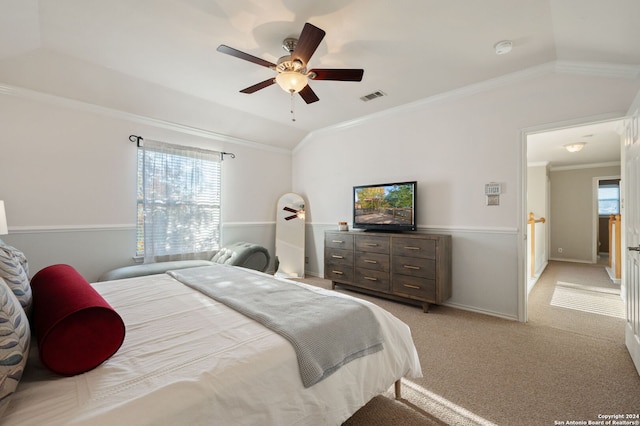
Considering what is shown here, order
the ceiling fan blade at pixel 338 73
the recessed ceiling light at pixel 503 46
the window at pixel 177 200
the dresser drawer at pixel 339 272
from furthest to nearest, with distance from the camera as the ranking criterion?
the dresser drawer at pixel 339 272
the window at pixel 177 200
the recessed ceiling light at pixel 503 46
the ceiling fan blade at pixel 338 73

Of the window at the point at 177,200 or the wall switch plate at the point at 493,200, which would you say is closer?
the wall switch plate at the point at 493,200

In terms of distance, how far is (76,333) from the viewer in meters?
0.98

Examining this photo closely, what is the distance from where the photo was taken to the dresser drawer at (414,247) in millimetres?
3270

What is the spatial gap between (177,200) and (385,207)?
299 centimetres

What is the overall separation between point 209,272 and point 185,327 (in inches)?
45.8

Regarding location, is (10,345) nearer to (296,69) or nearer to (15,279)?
(15,279)

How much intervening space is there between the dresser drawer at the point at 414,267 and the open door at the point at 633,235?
1.53 m

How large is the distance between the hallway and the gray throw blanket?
8.71ft

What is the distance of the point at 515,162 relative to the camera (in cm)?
308

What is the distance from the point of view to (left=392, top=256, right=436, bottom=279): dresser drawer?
326cm

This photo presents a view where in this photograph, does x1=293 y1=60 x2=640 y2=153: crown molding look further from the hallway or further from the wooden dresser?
the hallway

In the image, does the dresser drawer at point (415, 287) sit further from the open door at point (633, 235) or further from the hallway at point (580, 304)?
the open door at point (633, 235)

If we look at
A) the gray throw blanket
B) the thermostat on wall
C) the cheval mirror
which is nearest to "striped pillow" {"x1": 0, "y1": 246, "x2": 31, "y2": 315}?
the gray throw blanket

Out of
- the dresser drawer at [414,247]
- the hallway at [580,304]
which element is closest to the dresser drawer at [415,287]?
the dresser drawer at [414,247]
